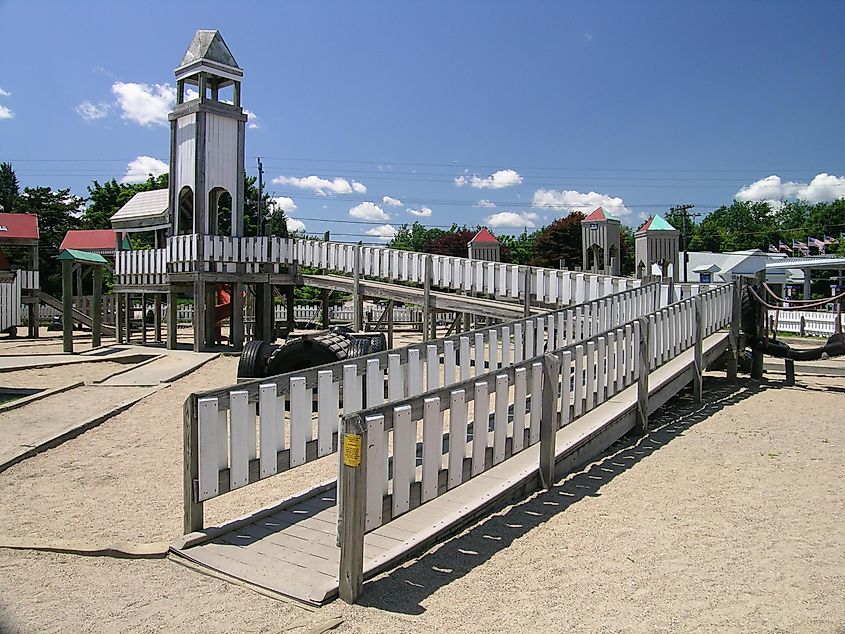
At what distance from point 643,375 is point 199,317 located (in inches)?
594

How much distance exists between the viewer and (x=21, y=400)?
10.7 meters

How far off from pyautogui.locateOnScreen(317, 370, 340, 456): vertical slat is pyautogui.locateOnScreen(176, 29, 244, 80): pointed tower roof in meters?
18.2

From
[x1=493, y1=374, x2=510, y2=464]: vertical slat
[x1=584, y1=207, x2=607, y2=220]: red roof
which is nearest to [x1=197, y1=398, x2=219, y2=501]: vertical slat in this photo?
[x1=493, y1=374, x2=510, y2=464]: vertical slat

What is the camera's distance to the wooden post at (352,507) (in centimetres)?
383

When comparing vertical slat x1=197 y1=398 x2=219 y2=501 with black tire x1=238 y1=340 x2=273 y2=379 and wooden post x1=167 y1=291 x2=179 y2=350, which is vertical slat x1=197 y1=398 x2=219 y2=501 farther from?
Answer: wooden post x1=167 y1=291 x2=179 y2=350

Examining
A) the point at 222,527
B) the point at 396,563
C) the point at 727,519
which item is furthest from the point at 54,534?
the point at 727,519

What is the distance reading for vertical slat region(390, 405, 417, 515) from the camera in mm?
4340

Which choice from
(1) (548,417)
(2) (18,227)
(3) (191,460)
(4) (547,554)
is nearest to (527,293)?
(1) (548,417)

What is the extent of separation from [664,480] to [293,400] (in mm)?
3656

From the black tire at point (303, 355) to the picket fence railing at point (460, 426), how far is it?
3.29m

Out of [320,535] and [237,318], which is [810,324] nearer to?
[237,318]

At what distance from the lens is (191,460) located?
4746 millimetres

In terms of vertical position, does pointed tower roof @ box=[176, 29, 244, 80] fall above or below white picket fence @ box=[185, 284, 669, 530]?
above

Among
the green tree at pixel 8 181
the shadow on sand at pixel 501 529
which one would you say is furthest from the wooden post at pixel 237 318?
the green tree at pixel 8 181
